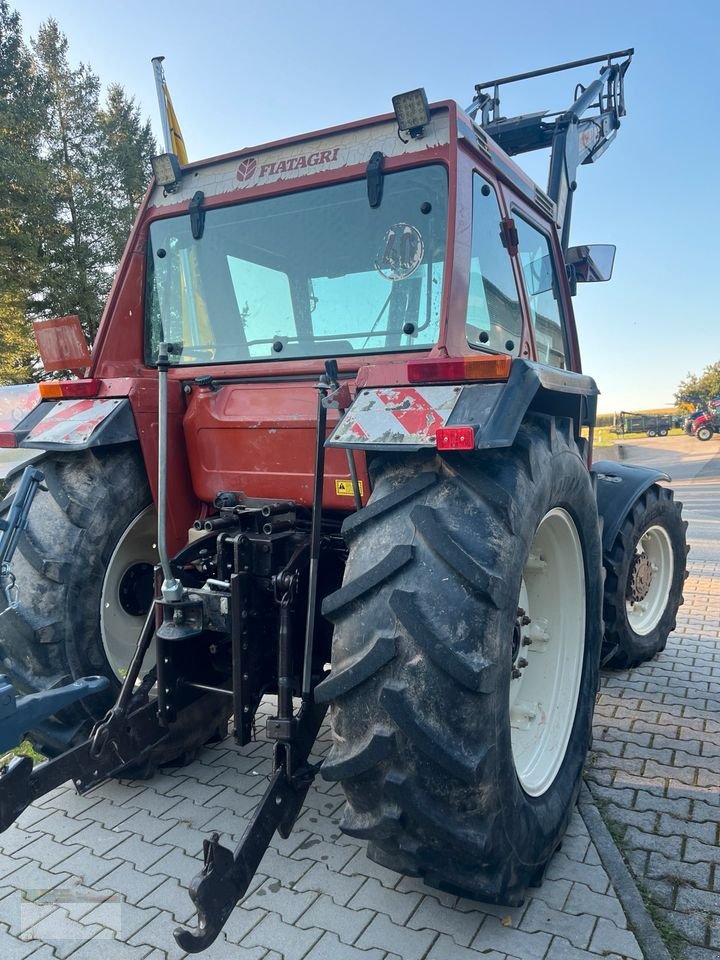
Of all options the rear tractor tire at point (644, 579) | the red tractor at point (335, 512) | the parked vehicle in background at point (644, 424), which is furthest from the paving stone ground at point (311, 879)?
the parked vehicle in background at point (644, 424)

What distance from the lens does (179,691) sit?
2652 mm

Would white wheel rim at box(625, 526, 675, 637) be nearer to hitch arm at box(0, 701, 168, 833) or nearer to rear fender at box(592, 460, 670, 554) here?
rear fender at box(592, 460, 670, 554)

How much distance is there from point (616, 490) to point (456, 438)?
282cm

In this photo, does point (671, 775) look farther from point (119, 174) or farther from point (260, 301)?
point (119, 174)

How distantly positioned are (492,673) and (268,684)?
1.00 metres

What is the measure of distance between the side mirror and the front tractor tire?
2025 millimetres

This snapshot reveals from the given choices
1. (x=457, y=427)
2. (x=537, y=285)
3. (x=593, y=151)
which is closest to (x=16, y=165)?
(x=593, y=151)

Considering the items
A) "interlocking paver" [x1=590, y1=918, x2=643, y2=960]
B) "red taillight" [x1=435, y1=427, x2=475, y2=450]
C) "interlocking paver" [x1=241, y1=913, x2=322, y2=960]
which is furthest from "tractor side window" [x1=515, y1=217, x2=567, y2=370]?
"interlocking paver" [x1=241, y1=913, x2=322, y2=960]

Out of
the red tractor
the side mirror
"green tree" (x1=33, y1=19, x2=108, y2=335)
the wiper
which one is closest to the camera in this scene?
the red tractor

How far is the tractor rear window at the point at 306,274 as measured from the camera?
251cm

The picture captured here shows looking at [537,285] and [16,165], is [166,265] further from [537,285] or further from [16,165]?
[16,165]

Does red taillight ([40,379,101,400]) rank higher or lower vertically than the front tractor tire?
higher

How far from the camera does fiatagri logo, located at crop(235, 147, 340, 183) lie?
107 inches

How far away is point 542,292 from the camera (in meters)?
3.46
